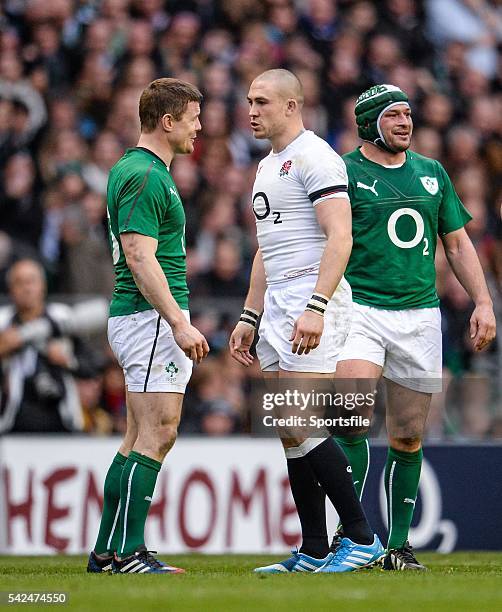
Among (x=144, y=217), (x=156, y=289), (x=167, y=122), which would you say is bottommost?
(x=156, y=289)

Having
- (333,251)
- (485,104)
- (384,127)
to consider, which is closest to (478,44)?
(485,104)

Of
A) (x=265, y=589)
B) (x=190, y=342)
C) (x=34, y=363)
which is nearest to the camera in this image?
(x=265, y=589)

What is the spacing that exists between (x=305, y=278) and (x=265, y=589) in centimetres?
161

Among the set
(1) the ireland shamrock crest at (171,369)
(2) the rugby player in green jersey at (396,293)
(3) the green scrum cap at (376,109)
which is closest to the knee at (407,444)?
(2) the rugby player in green jersey at (396,293)

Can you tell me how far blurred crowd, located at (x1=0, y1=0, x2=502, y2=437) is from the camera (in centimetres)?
1144

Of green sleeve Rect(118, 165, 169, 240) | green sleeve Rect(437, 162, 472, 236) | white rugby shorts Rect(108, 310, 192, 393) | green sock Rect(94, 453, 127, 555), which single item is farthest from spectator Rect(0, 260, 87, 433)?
green sleeve Rect(437, 162, 472, 236)

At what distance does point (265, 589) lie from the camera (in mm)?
5988

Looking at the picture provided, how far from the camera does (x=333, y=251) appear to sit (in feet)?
21.8

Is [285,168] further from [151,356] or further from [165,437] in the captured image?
[165,437]

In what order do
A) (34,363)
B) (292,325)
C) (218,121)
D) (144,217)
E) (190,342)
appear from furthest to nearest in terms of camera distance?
(218,121)
(34,363)
(292,325)
(144,217)
(190,342)

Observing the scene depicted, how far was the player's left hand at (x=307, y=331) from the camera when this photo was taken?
6.53m

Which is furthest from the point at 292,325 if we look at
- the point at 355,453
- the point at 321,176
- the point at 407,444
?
the point at 407,444

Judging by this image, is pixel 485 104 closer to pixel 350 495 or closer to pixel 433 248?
pixel 433 248

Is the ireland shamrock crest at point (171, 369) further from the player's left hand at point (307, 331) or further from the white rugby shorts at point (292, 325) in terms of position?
the player's left hand at point (307, 331)
